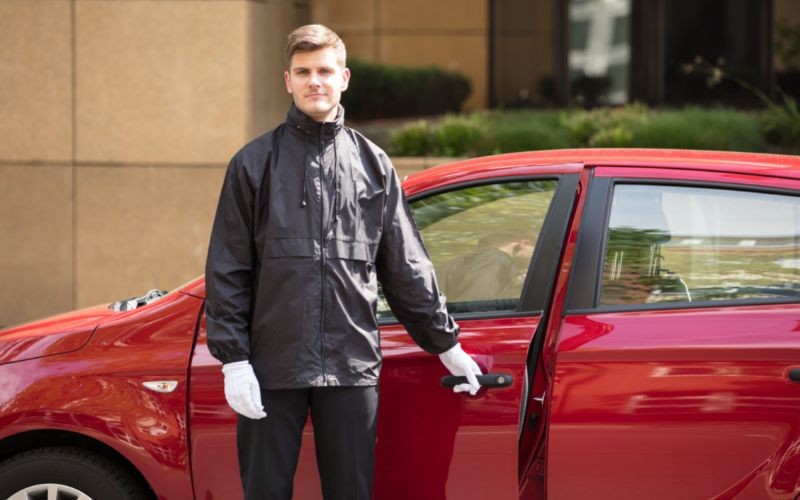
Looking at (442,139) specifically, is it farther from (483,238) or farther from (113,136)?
(483,238)

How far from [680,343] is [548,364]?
40cm

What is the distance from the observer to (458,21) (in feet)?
45.8

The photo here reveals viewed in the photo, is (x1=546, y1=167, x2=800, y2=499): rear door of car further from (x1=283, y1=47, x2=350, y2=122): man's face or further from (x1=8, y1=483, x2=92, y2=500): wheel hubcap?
(x1=8, y1=483, x2=92, y2=500): wheel hubcap

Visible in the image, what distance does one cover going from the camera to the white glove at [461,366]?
3633 millimetres

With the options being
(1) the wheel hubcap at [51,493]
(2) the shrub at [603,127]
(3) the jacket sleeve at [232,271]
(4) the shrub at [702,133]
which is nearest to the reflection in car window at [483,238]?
(3) the jacket sleeve at [232,271]

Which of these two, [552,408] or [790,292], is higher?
[790,292]

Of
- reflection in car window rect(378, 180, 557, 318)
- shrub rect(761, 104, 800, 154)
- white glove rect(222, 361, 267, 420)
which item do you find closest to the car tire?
white glove rect(222, 361, 267, 420)

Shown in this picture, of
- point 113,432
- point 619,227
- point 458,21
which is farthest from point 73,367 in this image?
point 458,21

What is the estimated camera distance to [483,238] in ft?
13.2

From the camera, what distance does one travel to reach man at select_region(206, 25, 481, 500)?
3.46 m

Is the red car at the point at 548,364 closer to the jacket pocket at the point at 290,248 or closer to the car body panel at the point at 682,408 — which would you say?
the car body panel at the point at 682,408

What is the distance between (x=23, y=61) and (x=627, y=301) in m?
6.60

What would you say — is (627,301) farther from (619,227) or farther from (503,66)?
(503,66)

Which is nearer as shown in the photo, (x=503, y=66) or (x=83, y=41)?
(x=83, y=41)
